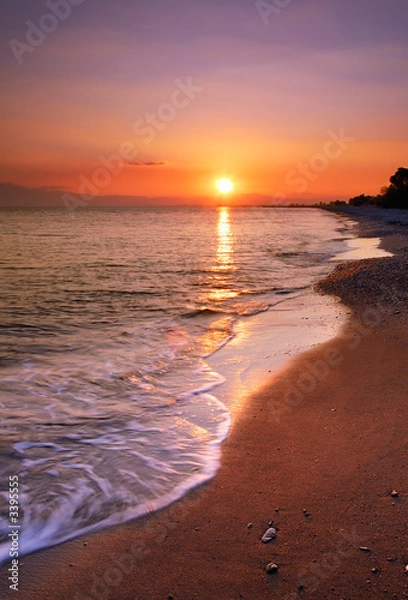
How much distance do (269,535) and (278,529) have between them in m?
0.13

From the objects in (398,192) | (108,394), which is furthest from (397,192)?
(108,394)

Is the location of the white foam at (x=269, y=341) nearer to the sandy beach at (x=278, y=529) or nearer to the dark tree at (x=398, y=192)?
the sandy beach at (x=278, y=529)

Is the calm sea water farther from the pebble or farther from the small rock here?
the small rock

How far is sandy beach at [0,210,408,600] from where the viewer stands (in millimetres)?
3279

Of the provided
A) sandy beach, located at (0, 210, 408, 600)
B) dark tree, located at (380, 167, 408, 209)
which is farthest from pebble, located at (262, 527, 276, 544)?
dark tree, located at (380, 167, 408, 209)

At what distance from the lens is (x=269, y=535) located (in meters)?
3.71

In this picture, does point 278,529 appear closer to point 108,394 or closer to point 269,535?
point 269,535

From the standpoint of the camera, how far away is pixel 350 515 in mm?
3873

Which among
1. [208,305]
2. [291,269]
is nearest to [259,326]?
[208,305]

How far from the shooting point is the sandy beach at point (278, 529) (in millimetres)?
3279

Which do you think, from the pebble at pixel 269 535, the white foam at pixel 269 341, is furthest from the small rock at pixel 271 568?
the white foam at pixel 269 341

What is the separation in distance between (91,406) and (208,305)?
860cm

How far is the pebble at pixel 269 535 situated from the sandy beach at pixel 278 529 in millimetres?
39

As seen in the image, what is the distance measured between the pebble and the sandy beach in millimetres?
39
